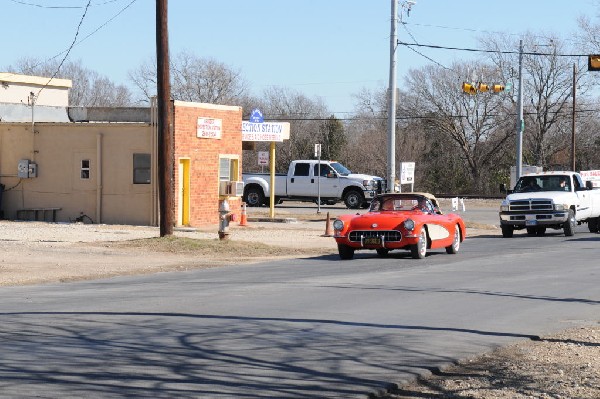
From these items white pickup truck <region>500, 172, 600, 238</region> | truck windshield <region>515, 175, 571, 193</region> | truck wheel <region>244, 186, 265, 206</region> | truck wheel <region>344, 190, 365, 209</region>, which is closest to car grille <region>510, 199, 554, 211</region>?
white pickup truck <region>500, 172, 600, 238</region>

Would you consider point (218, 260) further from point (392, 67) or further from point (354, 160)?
point (354, 160)

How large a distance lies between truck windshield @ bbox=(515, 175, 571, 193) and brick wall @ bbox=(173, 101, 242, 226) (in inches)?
383

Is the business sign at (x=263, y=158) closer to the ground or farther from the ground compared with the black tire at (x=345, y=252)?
farther from the ground

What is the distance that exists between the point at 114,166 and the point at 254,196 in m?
17.9

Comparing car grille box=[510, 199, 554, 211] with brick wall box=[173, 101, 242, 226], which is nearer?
car grille box=[510, 199, 554, 211]

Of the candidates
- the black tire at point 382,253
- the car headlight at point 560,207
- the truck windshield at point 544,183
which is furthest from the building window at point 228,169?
the black tire at point 382,253

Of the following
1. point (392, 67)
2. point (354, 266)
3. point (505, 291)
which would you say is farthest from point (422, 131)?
point (505, 291)

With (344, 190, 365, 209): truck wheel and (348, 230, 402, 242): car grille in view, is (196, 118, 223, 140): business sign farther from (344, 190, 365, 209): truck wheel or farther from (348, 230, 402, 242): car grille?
(344, 190, 365, 209): truck wheel

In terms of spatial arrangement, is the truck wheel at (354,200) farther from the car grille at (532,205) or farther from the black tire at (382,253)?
the black tire at (382,253)

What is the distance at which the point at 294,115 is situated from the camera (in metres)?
90.2

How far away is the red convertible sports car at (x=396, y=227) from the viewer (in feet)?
73.6

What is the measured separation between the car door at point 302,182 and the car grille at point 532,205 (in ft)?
64.2

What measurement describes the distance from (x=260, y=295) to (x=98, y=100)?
83655 mm

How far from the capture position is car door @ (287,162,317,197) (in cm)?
5097
